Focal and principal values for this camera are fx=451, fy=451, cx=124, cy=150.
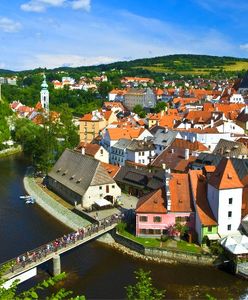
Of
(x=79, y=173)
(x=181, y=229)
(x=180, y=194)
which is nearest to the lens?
(x=181, y=229)

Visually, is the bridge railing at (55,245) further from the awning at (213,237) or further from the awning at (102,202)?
the awning at (213,237)

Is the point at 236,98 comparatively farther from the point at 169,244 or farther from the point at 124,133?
the point at 169,244

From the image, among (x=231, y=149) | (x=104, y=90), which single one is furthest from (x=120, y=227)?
(x=104, y=90)

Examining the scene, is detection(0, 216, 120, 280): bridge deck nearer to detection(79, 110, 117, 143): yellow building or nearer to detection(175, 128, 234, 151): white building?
detection(175, 128, 234, 151): white building

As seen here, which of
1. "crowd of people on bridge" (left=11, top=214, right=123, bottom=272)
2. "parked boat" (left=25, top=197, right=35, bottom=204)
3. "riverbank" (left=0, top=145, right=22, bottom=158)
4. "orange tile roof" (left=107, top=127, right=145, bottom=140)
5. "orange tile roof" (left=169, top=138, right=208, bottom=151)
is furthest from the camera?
"riverbank" (left=0, top=145, right=22, bottom=158)

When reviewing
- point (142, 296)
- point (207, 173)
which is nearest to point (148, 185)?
point (207, 173)

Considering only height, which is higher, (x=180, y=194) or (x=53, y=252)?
(x=180, y=194)

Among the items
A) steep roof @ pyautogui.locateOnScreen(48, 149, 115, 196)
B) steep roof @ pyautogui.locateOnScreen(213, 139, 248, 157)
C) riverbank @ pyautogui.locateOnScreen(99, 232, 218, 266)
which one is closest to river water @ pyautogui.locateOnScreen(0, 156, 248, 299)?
riverbank @ pyautogui.locateOnScreen(99, 232, 218, 266)
